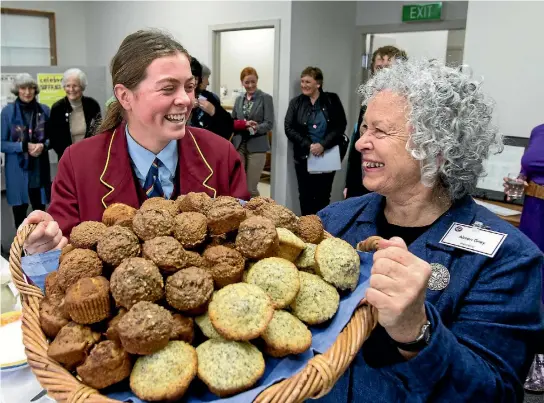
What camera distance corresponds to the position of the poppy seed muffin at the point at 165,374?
752 millimetres

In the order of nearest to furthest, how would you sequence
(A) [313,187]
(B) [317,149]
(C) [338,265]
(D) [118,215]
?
1. (C) [338,265]
2. (D) [118,215]
3. (B) [317,149]
4. (A) [313,187]

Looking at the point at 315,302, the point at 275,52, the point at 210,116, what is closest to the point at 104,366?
the point at 315,302

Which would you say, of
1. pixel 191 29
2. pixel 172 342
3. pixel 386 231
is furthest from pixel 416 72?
pixel 191 29

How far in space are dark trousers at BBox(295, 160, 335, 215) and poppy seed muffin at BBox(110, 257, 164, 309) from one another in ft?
14.9

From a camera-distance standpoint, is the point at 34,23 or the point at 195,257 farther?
A: the point at 34,23

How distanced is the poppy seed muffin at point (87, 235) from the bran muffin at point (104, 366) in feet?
0.80

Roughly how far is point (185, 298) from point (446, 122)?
809mm

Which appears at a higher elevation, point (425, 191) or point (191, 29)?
point (191, 29)

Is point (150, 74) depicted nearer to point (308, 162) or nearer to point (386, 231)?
point (386, 231)

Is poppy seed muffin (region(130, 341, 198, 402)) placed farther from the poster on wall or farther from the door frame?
the poster on wall

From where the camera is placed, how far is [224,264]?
0.90 m

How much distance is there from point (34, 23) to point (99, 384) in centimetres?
866

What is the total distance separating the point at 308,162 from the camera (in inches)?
205

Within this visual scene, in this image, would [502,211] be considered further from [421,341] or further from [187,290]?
[187,290]
